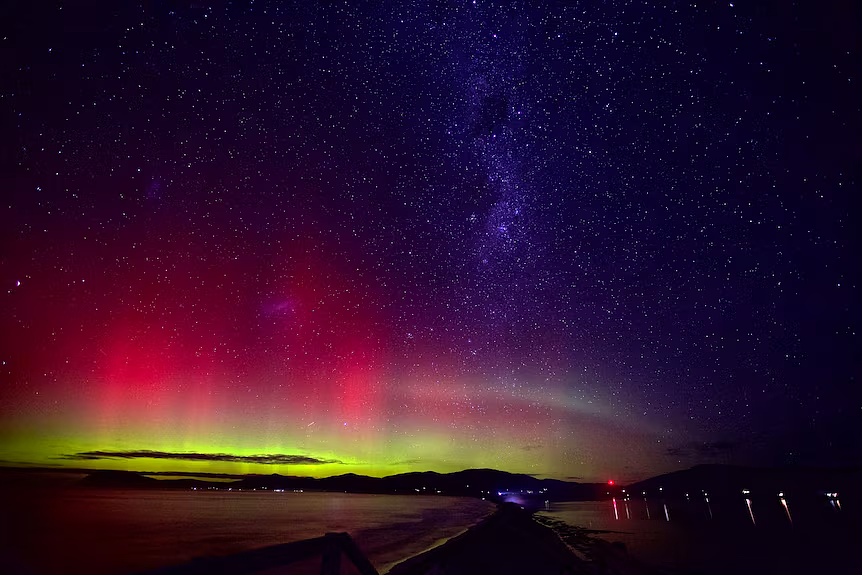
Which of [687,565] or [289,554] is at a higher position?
[289,554]

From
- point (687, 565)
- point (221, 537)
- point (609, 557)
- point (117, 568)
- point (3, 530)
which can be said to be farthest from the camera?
point (3, 530)

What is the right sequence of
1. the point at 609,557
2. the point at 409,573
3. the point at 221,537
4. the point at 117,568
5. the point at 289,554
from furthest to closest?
1. the point at 221,537
2. the point at 117,568
3. the point at 609,557
4. the point at 409,573
5. the point at 289,554

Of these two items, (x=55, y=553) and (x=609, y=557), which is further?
(x=55, y=553)

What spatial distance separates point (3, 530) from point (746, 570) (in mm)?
71025

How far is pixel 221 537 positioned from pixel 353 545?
4595 centimetres

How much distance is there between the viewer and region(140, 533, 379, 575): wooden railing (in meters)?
2.59

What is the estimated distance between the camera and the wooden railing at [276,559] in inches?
102

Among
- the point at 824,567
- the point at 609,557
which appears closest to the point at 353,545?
the point at 609,557

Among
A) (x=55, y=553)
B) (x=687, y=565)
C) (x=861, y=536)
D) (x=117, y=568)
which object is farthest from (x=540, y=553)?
(x=861, y=536)

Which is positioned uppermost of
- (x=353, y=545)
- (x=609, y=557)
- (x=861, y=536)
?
(x=353, y=545)

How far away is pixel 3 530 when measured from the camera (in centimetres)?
5062

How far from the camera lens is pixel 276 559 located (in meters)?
3.12

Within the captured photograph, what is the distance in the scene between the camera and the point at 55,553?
33406 millimetres

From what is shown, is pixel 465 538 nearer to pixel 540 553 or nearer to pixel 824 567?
pixel 540 553
